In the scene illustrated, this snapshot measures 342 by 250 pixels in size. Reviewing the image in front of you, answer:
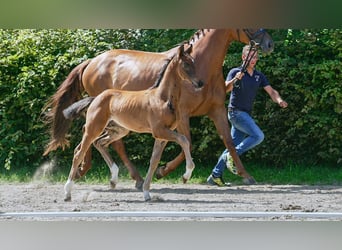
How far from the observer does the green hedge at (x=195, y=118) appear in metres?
7.01

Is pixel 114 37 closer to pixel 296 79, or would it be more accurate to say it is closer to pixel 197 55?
pixel 197 55

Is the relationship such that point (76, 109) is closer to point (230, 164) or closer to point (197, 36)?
point (197, 36)

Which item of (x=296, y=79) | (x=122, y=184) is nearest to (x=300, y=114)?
(x=296, y=79)

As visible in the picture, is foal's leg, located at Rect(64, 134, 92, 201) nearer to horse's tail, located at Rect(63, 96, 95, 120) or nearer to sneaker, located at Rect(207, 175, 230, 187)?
horse's tail, located at Rect(63, 96, 95, 120)

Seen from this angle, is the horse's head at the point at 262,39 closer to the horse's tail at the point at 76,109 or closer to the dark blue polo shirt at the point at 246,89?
the dark blue polo shirt at the point at 246,89

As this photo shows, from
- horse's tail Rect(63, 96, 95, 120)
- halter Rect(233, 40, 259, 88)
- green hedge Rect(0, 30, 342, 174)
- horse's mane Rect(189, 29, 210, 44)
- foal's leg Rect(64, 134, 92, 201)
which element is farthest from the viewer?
green hedge Rect(0, 30, 342, 174)

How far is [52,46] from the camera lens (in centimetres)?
725

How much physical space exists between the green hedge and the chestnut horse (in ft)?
1.63

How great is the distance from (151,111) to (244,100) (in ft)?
4.72

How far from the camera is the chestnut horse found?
6.29 meters

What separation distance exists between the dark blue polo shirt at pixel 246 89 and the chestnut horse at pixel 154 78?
Answer: 0.17 m

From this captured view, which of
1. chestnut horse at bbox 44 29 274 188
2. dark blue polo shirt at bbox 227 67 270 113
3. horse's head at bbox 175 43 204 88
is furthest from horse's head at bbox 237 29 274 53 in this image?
horse's head at bbox 175 43 204 88

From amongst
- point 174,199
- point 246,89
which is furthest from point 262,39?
point 174,199

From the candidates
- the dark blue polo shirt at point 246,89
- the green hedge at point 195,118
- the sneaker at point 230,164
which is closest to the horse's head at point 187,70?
the dark blue polo shirt at point 246,89
